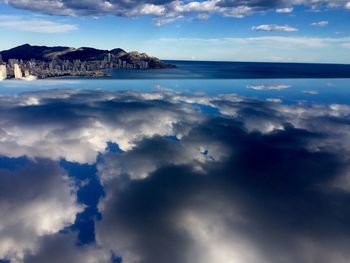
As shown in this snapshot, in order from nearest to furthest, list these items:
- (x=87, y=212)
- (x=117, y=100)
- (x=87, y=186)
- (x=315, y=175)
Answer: (x=87, y=212)
(x=87, y=186)
(x=315, y=175)
(x=117, y=100)

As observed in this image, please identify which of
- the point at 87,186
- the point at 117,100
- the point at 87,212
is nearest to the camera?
the point at 87,212

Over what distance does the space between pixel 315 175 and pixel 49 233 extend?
27.5 m

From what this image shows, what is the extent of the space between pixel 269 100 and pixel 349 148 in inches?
1677

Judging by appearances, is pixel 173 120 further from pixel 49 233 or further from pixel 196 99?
pixel 49 233

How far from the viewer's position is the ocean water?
1017 inches

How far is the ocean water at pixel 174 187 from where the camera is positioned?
2583 centimetres

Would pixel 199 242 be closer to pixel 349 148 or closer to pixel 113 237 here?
pixel 113 237

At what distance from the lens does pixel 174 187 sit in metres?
35.9

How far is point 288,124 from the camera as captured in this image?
62156 mm

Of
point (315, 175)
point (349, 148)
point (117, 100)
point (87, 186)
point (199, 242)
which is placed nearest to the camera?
point (199, 242)

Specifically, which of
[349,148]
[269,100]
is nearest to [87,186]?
[349,148]

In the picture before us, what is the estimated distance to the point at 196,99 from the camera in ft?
297

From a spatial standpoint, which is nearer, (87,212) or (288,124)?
(87,212)

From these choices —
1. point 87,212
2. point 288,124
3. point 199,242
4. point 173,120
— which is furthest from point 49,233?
point 288,124
